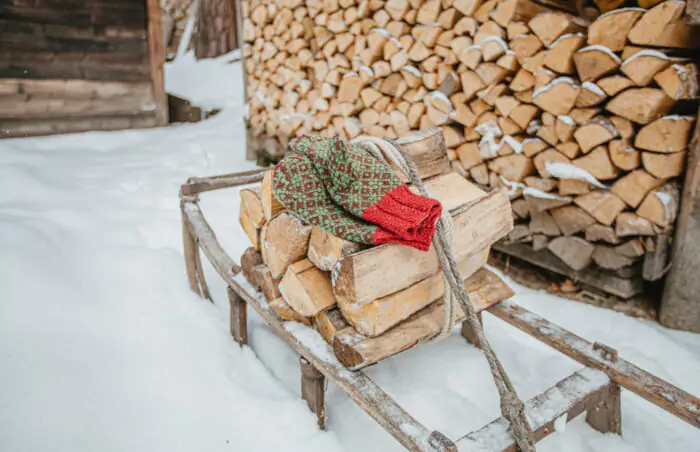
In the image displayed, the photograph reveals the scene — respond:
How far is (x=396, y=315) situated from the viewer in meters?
1.53

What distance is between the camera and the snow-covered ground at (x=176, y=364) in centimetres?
166

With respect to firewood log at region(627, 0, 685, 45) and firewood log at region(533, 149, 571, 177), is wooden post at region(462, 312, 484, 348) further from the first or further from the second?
firewood log at region(627, 0, 685, 45)

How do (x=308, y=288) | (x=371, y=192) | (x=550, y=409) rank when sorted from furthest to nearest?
(x=308, y=288) → (x=371, y=192) → (x=550, y=409)

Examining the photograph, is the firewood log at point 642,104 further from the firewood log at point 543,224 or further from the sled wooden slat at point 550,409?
the sled wooden slat at point 550,409

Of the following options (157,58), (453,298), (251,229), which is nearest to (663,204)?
(453,298)

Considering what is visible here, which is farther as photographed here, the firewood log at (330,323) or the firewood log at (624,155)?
the firewood log at (624,155)

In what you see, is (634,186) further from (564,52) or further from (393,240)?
(393,240)

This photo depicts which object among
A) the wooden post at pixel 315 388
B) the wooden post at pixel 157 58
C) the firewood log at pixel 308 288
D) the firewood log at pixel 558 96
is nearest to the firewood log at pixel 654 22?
the firewood log at pixel 558 96

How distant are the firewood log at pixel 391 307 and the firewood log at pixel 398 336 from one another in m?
0.03

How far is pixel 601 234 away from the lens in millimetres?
2447

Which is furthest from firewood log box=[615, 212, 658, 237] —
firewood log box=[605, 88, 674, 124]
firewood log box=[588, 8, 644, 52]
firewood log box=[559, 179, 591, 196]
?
firewood log box=[588, 8, 644, 52]

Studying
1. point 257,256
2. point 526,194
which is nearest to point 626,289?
point 526,194

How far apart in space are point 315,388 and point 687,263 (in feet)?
6.33

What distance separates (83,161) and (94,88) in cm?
162
